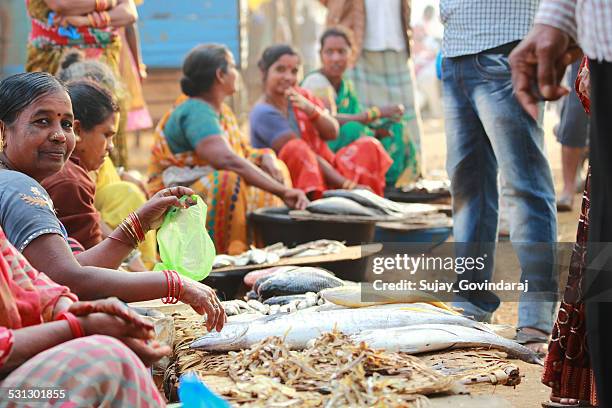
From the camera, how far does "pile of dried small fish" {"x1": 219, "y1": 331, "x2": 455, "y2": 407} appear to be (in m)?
3.03

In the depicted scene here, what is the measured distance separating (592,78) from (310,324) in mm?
1568

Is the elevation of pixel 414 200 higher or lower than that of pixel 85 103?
lower

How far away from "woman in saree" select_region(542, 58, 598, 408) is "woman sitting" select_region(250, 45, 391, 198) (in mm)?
3990

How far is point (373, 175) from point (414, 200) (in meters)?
0.38

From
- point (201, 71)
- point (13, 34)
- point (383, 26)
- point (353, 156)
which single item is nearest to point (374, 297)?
point (201, 71)

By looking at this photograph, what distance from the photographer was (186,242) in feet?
13.0

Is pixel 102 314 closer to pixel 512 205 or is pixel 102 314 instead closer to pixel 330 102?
pixel 512 205

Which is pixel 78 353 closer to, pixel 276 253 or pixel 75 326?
pixel 75 326

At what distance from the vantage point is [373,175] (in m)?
8.08

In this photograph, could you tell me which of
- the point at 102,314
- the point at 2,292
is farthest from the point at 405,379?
the point at 2,292

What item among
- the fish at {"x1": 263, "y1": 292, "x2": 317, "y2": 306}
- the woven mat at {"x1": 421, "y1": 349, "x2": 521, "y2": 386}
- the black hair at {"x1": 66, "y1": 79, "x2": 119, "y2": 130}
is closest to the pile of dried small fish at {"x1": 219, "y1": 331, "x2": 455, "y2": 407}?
the woven mat at {"x1": 421, "y1": 349, "x2": 521, "y2": 386}

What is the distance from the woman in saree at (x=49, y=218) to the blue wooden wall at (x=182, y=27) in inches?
431

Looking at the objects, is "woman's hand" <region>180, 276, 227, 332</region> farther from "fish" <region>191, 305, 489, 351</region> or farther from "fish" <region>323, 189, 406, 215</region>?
"fish" <region>323, 189, 406, 215</region>

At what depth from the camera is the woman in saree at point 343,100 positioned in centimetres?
879
